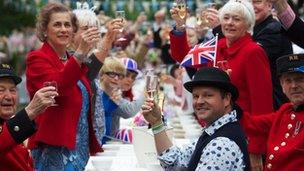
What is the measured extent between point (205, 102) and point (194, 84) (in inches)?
4.9

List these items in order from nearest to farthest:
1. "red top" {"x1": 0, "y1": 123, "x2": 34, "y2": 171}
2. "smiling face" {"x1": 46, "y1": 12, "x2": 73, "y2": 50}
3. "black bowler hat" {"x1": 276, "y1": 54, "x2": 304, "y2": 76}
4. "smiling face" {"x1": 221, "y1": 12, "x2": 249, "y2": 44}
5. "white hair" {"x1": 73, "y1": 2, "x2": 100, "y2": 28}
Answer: "red top" {"x1": 0, "y1": 123, "x2": 34, "y2": 171}
"black bowler hat" {"x1": 276, "y1": 54, "x2": 304, "y2": 76}
"smiling face" {"x1": 46, "y1": 12, "x2": 73, "y2": 50}
"smiling face" {"x1": 221, "y1": 12, "x2": 249, "y2": 44}
"white hair" {"x1": 73, "y1": 2, "x2": 100, "y2": 28}

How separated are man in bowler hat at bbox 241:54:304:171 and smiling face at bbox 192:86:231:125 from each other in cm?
67

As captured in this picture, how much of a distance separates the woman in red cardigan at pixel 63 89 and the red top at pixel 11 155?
707 mm

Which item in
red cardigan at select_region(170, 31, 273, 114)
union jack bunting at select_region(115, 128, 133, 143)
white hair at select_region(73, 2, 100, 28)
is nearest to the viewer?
red cardigan at select_region(170, 31, 273, 114)

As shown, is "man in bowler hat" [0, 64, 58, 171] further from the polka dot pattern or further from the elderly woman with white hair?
the elderly woman with white hair

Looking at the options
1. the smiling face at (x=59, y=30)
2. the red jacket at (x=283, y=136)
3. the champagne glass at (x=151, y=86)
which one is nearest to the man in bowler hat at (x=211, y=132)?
the champagne glass at (x=151, y=86)

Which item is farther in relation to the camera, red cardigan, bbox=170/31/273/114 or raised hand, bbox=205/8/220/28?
raised hand, bbox=205/8/220/28

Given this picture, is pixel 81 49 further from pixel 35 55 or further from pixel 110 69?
pixel 110 69

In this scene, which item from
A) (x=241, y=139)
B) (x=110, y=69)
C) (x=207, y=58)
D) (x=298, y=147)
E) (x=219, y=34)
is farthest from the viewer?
(x=110, y=69)

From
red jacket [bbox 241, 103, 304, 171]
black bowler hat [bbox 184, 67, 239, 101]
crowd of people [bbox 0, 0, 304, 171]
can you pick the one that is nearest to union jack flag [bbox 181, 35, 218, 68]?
crowd of people [bbox 0, 0, 304, 171]

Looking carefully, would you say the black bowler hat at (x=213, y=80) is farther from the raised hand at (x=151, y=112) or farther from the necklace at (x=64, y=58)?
the necklace at (x=64, y=58)

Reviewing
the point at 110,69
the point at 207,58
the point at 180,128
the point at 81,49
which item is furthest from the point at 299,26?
the point at 180,128

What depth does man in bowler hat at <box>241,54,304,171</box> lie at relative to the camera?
664 centimetres

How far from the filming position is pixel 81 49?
7.38 metres
